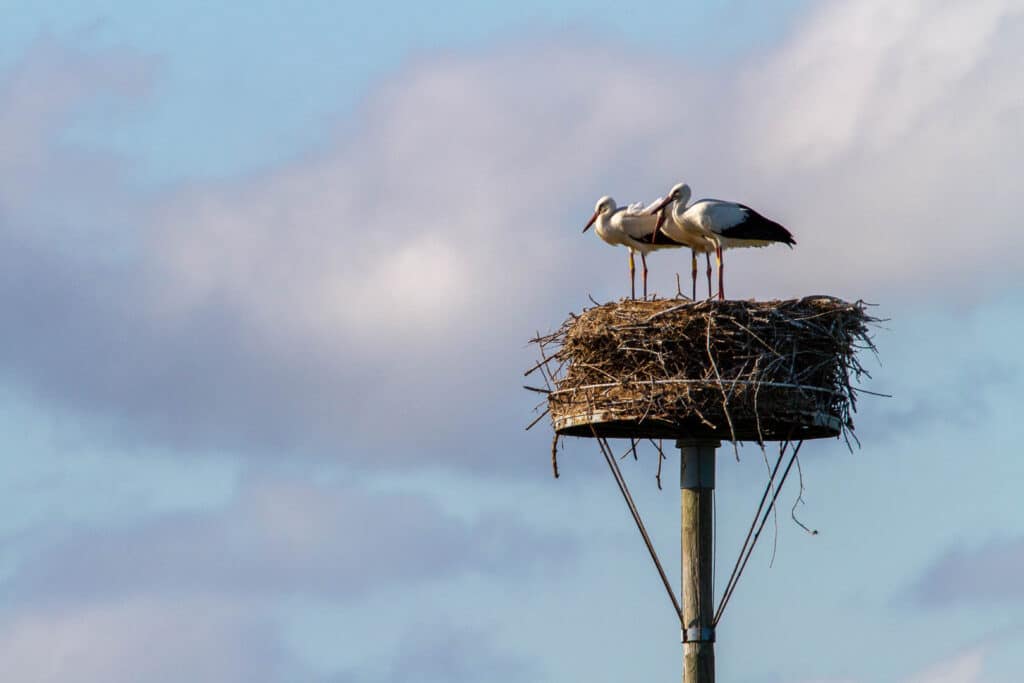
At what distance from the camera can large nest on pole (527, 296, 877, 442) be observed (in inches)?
842

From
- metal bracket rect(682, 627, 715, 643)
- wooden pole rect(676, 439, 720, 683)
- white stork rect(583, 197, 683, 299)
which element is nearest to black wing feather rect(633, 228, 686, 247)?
white stork rect(583, 197, 683, 299)

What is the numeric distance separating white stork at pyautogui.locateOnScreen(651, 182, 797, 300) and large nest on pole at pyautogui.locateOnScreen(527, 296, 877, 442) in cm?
270

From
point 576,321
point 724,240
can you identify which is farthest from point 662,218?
point 576,321

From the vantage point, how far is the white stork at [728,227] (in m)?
24.9

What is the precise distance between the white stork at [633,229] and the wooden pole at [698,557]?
3742mm

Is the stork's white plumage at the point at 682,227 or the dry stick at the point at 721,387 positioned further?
the stork's white plumage at the point at 682,227

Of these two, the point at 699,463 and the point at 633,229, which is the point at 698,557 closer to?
the point at 699,463

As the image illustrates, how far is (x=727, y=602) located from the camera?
73.9 feet

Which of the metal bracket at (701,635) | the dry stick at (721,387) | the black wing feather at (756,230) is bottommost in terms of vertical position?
the metal bracket at (701,635)

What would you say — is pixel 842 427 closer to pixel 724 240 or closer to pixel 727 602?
pixel 727 602

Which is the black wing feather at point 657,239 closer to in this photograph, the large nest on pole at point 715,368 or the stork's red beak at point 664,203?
the stork's red beak at point 664,203

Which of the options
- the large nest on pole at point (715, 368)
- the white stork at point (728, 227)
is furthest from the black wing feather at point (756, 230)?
the large nest on pole at point (715, 368)

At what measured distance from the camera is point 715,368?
21281 mm

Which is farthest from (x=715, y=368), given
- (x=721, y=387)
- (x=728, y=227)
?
(x=728, y=227)
